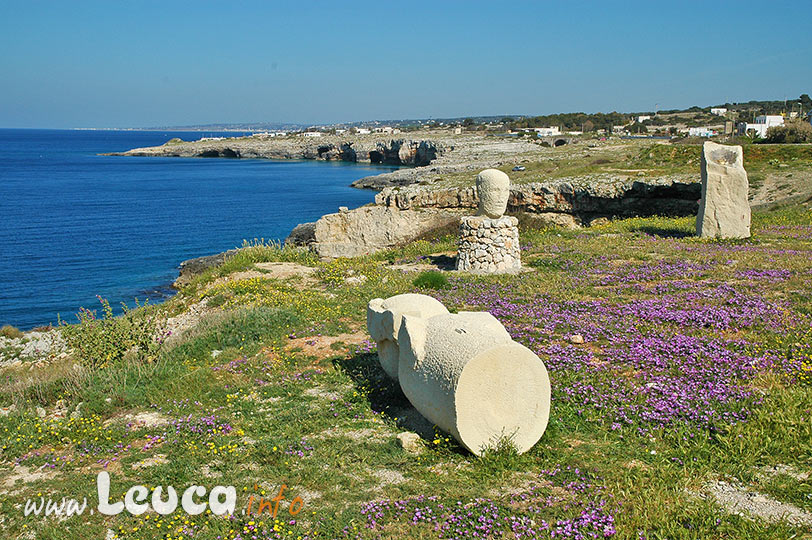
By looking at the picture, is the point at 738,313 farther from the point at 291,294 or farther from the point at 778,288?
the point at 291,294

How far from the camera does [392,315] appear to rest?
8.42m

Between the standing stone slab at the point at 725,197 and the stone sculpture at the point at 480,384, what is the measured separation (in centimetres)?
1661

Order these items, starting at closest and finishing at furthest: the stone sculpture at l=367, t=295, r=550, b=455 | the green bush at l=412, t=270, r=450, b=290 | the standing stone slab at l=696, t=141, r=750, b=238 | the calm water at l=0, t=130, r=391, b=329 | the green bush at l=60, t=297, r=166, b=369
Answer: the stone sculpture at l=367, t=295, r=550, b=455, the green bush at l=60, t=297, r=166, b=369, the green bush at l=412, t=270, r=450, b=290, the standing stone slab at l=696, t=141, r=750, b=238, the calm water at l=0, t=130, r=391, b=329

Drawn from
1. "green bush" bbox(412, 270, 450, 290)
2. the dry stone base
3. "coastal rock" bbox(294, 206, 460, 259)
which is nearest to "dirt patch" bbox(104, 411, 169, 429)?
"green bush" bbox(412, 270, 450, 290)

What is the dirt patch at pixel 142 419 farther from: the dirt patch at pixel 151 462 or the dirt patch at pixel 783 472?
the dirt patch at pixel 783 472

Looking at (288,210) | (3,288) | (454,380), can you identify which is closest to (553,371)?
(454,380)

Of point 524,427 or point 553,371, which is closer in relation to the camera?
point 524,427

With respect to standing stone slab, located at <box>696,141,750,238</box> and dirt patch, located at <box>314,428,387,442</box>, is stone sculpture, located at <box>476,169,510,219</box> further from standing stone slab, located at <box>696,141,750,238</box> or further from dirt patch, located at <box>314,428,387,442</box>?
dirt patch, located at <box>314,428,387,442</box>

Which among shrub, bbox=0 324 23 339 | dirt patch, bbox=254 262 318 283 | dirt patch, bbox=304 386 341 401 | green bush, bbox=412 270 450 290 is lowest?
shrub, bbox=0 324 23 339

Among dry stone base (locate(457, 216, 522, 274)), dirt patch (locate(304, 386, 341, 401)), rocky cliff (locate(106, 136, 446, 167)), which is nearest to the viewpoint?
dirt patch (locate(304, 386, 341, 401))

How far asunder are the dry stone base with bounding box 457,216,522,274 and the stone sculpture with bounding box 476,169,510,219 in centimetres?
26

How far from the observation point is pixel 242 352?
467 inches

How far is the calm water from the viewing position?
105 feet

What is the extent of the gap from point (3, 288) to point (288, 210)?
33240mm
